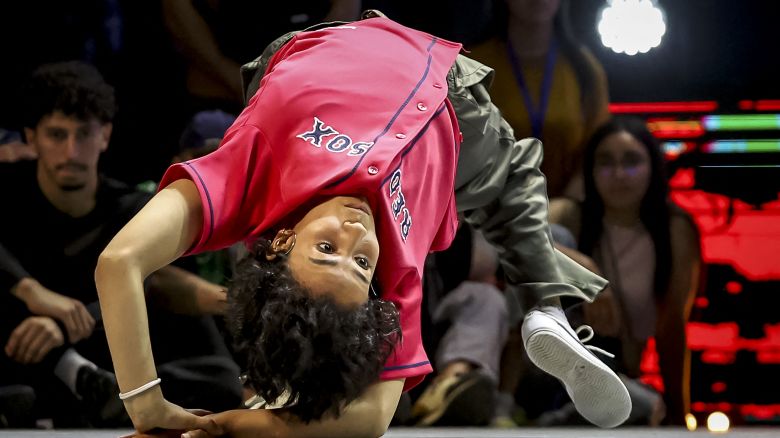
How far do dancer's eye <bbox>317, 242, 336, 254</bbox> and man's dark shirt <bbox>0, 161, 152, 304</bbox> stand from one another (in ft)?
6.45

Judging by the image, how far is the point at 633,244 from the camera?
343 cm

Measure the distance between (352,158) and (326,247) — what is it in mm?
179

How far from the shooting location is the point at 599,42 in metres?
3.48

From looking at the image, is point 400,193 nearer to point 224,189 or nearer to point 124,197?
point 224,189

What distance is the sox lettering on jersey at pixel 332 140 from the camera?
160 centimetres

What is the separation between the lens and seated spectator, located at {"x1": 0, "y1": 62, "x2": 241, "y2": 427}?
10.5ft

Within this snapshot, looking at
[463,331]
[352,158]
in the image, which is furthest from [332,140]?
[463,331]

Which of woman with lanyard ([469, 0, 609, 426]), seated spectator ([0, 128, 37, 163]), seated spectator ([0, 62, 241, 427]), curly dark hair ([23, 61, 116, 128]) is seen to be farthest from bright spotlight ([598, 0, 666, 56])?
seated spectator ([0, 128, 37, 163])

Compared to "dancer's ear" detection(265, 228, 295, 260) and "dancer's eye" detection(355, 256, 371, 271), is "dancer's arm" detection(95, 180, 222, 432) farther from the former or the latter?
"dancer's eye" detection(355, 256, 371, 271)

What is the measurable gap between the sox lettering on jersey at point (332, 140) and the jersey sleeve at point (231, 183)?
0.07m

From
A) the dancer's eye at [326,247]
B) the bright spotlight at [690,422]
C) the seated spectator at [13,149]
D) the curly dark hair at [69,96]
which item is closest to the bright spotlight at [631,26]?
the bright spotlight at [690,422]

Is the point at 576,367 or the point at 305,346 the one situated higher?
the point at 305,346

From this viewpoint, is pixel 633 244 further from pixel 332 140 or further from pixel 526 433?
pixel 332 140

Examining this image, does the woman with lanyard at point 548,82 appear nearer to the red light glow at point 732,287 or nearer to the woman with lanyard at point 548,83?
the woman with lanyard at point 548,83
